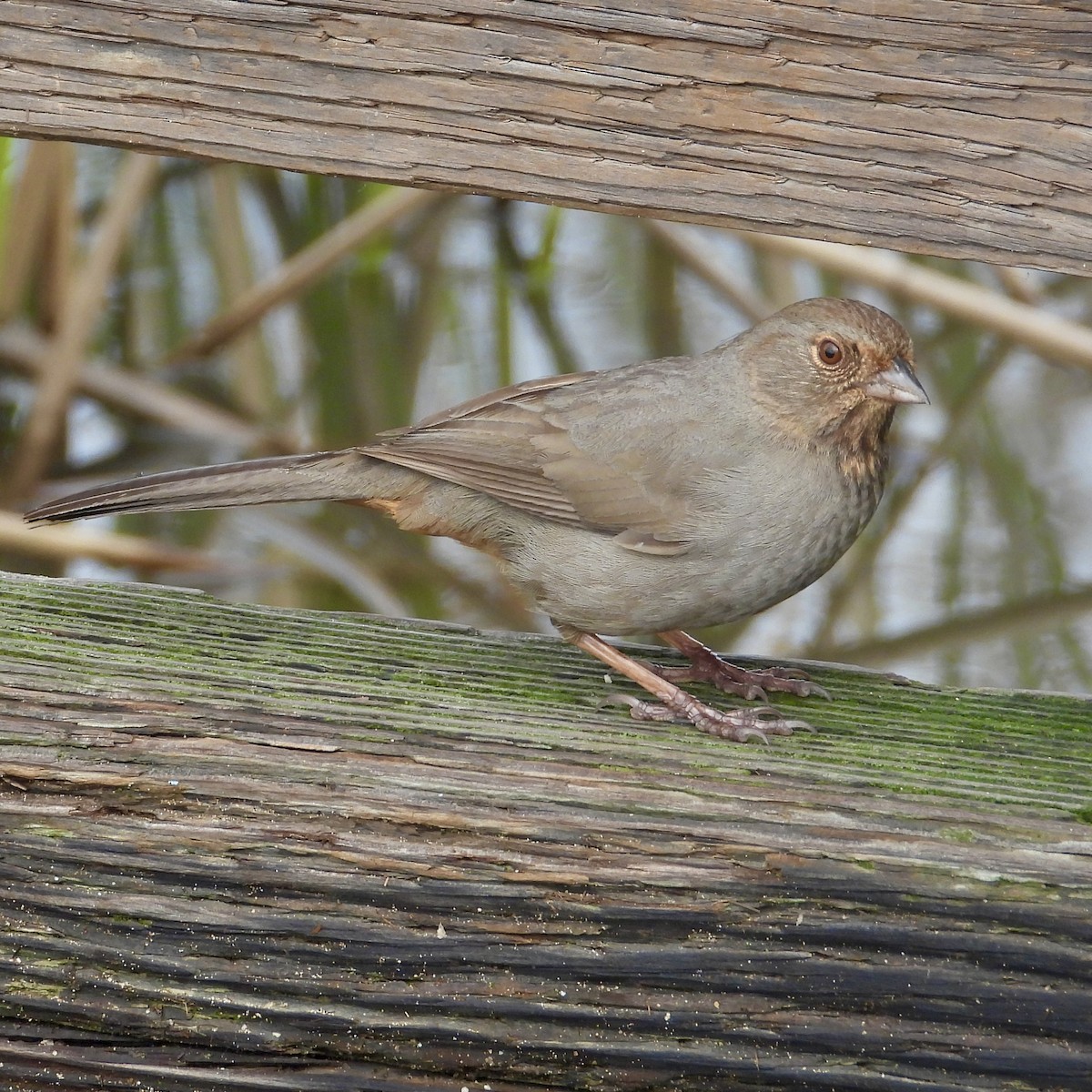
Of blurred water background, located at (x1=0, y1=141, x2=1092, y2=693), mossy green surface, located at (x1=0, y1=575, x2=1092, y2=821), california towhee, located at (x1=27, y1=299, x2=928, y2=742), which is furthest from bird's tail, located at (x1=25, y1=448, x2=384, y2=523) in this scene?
blurred water background, located at (x1=0, y1=141, x2=1092, y2=693)

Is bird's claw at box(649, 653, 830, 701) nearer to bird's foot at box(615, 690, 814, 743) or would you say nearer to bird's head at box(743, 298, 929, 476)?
bird's foot at box(615, 690, 814, 743)

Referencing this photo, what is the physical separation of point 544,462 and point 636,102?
1.32 metres

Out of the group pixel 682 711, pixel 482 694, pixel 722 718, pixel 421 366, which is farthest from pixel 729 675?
pixel 421 366

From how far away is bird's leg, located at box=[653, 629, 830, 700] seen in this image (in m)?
2.87

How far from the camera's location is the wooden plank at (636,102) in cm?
216

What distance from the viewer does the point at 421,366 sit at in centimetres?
709

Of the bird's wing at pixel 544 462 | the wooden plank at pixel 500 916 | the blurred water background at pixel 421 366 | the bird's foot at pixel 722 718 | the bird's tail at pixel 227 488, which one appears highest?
the blurred water background at pixel 421 366

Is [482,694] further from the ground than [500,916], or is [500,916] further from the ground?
[482,694]

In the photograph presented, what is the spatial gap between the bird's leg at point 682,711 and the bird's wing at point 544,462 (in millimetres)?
226

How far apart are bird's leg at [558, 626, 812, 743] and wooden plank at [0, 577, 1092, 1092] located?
0.99ft

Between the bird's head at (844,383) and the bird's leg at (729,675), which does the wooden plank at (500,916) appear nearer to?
the bird's leg at (729,675)

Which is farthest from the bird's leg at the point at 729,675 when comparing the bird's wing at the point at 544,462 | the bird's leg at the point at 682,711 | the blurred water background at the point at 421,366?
the blurred water background at the point at 421,366

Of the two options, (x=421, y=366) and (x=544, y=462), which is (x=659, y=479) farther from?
(x=421, y=366)

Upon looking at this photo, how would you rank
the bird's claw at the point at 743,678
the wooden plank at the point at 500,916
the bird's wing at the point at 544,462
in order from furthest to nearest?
1. the bird's wing at the point at 544,462
2. the bird's claw at the point at 743,678
3. the wooden plank at the point at 500,916
